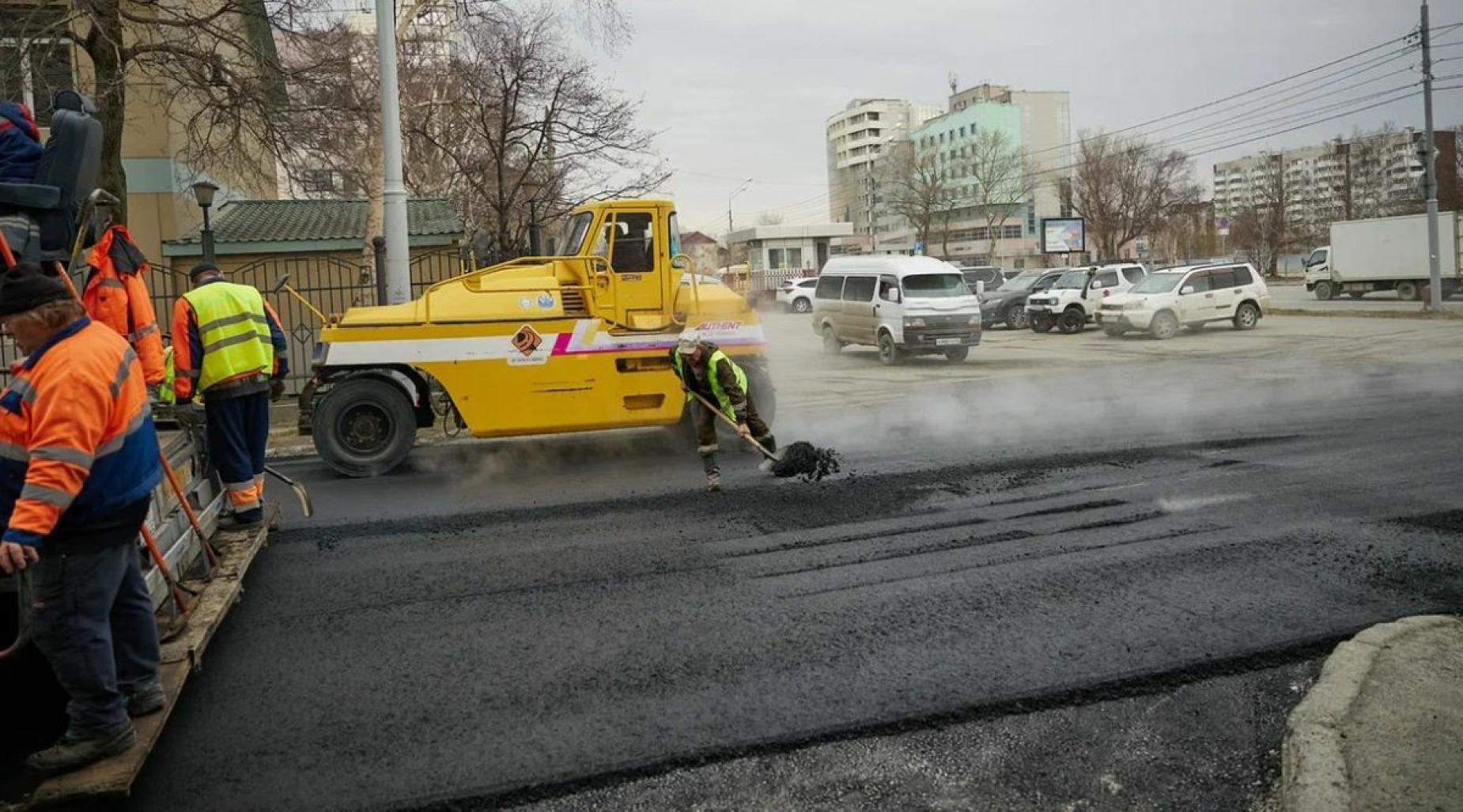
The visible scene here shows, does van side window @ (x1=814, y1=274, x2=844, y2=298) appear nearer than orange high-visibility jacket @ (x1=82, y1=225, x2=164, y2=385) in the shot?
No

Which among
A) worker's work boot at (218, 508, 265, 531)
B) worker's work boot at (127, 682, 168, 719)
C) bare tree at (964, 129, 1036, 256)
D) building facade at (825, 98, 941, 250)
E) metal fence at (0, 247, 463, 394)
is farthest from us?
building facade at (825, 98, 941, 250)

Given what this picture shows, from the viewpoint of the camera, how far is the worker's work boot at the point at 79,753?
11.6 ft

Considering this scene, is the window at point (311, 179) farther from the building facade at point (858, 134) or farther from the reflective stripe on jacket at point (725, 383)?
the building facade at point (858, 134)

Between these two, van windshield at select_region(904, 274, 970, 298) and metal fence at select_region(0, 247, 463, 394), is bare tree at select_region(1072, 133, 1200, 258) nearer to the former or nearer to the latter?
van windshield at select_region(904, 274, 970, 298)

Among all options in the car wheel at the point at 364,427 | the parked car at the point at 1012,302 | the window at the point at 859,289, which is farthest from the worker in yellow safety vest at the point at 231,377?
the parked car at the point at 1012,302

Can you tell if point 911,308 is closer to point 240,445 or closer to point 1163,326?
point 1163,326

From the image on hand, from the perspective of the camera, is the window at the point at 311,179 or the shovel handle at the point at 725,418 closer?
the shovel handle at the point at 725,418

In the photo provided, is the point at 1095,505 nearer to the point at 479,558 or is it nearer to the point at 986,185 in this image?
the point at 479,558

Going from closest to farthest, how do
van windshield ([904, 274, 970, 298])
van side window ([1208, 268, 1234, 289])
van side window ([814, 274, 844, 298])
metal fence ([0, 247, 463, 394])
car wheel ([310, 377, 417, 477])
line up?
1. car wheel ([310, 377, 417, 477])
2. metal fence ([0, 247, 463, 394])
3. van windshield ([904, 274, 970, 298])
4. van side window ([814, 274, 844, 298])
5. van side window ([1208, 268, 1234, 289])

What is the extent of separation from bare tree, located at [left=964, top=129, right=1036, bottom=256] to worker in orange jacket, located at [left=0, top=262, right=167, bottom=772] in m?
67.5

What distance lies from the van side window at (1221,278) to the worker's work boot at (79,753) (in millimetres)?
26692

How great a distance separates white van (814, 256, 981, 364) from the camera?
70.9 ft

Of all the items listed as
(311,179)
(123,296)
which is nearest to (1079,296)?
(311,179)

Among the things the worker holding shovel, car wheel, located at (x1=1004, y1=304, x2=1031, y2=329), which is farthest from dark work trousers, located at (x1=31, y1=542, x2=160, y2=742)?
car wheel, located at (x1=1004, y1=304, x2=1031, y2=329)
